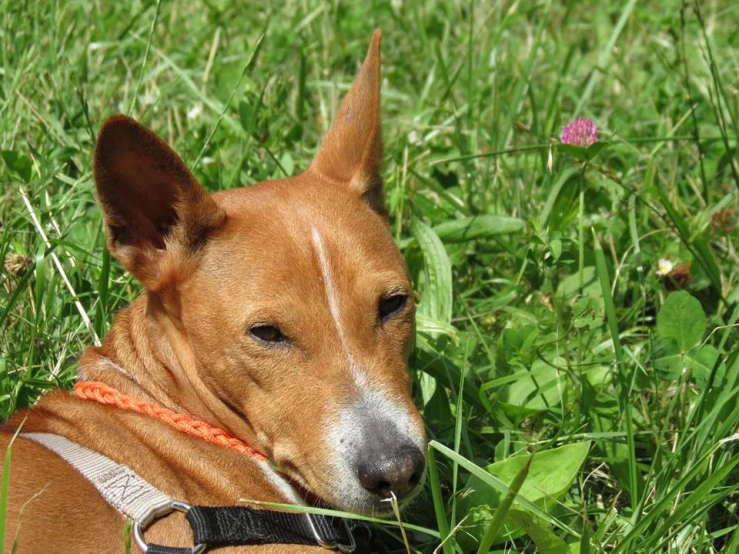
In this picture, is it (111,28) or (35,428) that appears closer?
(35,428)

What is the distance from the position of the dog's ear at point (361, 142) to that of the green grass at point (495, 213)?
0.85 metres

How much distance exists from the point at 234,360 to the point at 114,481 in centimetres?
64

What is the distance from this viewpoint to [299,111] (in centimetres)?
741

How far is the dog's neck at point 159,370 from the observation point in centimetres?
430

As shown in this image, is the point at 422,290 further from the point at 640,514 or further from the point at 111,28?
the point at 111,28

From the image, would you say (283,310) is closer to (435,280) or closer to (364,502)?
(364,502)

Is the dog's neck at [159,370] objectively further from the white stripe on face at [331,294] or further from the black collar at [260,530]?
the white stripe on face at [331,294]

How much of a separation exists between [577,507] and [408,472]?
1192 mm

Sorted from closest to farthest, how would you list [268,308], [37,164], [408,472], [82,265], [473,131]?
[408,472], [268,308], [82,265], [37,164], [473,131]

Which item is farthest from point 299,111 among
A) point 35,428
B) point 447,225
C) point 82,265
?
point 35,428

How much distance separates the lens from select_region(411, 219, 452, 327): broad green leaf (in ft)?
18.5

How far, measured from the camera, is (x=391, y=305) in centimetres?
430

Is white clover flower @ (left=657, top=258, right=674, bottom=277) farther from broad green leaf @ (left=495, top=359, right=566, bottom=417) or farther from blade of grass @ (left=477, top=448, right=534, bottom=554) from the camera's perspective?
blade of grass @ (left=477, top=448, right=534, bottom=554)

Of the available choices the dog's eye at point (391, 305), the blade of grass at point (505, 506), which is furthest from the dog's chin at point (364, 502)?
the dog's eye at point (391, 305)
